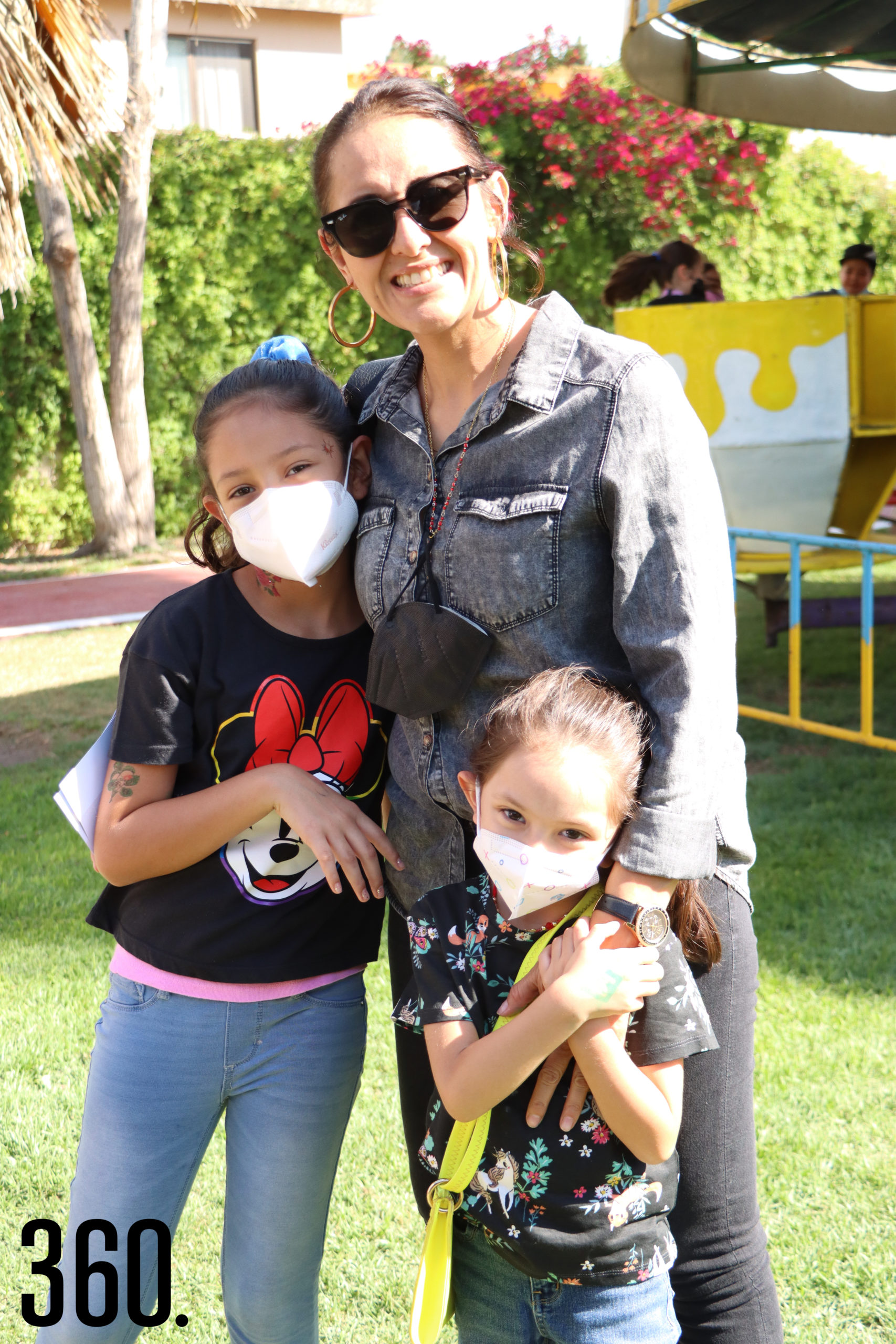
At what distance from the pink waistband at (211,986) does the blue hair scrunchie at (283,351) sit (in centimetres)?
94

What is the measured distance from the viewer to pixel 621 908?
1413mm

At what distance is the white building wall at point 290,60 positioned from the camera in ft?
54.1

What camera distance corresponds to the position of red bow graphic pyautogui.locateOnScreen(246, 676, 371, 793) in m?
1.77

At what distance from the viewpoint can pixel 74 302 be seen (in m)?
10.9

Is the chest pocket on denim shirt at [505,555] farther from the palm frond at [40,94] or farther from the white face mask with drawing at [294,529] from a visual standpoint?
the palm frond at [40,94]

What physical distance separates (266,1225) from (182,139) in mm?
12214

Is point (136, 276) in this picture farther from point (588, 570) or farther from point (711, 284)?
point (588, 570)

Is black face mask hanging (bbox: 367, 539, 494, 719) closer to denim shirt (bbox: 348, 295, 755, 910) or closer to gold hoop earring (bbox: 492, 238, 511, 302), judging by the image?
denim shirt (bbox: 348, 295, 755, 910)

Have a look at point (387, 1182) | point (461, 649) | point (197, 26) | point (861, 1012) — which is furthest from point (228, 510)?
point (197, 26)

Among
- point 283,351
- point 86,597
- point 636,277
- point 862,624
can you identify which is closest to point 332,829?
point 283,351

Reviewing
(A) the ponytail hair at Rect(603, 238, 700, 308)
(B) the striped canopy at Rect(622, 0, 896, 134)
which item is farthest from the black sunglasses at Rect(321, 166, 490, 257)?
(A) the ponytail hair at Rect(603, 238, 700, 308)

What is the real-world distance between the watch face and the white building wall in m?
17.0

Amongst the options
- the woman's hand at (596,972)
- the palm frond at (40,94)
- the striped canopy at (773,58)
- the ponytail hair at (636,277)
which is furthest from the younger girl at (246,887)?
the ponytail hair at (636,277)

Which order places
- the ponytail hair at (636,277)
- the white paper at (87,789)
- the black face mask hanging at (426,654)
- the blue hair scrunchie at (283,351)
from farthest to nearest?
the ponytail hair at (636,277) < the blue hair scrunchie at (283,351) < the white paper at (87,789) < the black face mask hanging at (426,654)
